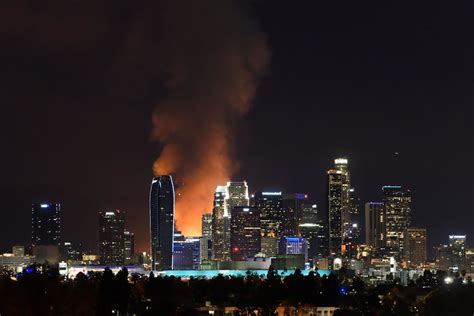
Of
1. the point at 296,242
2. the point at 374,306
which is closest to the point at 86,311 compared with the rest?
the point at 374,306

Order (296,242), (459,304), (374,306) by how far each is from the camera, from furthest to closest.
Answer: (296,242)
(374,306)
(459,304)

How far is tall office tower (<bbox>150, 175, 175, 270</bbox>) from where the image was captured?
177625 mm

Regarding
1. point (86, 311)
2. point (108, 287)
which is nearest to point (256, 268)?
point (108, 287)

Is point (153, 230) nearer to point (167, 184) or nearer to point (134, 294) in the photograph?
point (167, 184)

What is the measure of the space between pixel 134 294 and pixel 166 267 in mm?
96346

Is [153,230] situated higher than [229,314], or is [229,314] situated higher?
[153,230]

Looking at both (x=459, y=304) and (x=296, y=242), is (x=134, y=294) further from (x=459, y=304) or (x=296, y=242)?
(x=296, y=242)

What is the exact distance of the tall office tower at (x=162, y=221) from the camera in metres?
178

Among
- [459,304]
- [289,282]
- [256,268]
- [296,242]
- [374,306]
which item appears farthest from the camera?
[296,242]

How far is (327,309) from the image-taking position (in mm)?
85562

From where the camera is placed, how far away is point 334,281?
299ft

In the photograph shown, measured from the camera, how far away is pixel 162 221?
18038cm

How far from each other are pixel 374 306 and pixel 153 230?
4019 inches

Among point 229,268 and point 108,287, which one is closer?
point 108,287
